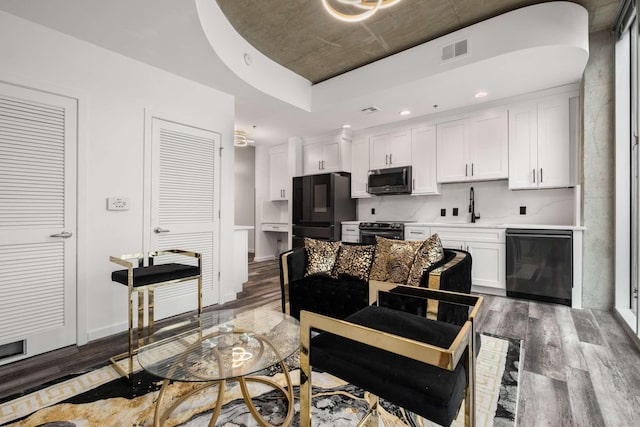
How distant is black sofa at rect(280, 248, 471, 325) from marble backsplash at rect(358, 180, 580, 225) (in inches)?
85.1

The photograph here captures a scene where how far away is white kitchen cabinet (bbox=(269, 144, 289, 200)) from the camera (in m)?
6.42

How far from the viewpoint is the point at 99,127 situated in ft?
8.77

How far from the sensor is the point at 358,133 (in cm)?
546

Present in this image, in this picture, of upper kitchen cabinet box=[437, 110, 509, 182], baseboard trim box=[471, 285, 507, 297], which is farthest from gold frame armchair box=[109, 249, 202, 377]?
upper kitchen cabinet box=[437, 110, 509, 182]

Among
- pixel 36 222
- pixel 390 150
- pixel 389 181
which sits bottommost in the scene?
pixel 36 222

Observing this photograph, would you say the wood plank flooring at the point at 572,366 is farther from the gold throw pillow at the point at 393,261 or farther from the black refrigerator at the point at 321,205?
the black refrigerator at the point at 321,205

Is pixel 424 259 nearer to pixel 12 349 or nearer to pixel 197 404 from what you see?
pixel 197 404

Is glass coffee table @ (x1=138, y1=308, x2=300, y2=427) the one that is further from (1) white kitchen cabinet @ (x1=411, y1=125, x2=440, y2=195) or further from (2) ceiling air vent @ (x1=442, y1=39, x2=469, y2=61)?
(1) white kitchen cabinet @ (x1=411, y1=125, x2=440, y2=195)

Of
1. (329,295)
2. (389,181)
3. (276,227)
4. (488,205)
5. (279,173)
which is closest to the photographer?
(329,295)

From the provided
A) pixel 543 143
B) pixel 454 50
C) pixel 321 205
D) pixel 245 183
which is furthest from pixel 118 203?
pixel 245 183

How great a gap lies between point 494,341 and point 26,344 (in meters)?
3.59

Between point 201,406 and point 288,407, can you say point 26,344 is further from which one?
point 288,407

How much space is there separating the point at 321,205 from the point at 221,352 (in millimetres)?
3944

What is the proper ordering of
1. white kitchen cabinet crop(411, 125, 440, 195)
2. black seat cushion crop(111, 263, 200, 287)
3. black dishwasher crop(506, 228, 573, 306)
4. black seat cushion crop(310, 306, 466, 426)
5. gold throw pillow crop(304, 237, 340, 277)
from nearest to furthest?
1. black seat cushion crop(310, 306, 466, 426)
2. black seat cushion crop(111, 263, 200, 287)
3. gold throw pillow crop(304, 237, 340, 277)
4. black dishwasher crop(506, 228, 573, 306)
5. white kitchen cabinet crop(411, 125, 440, 195)
